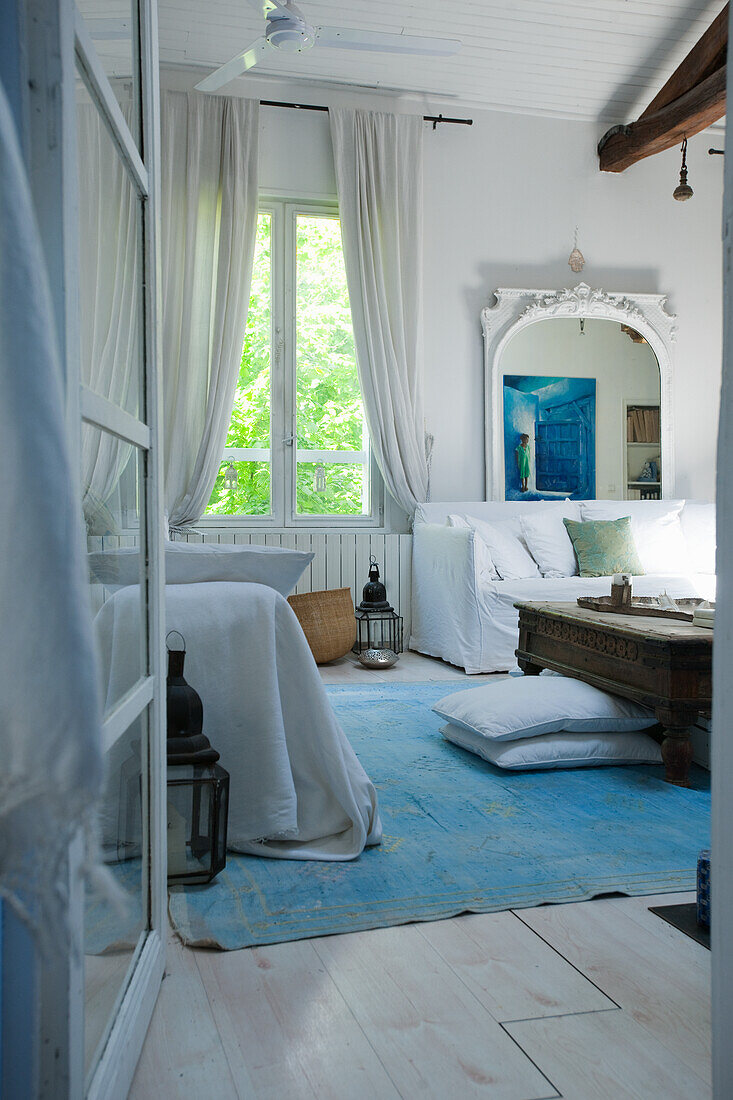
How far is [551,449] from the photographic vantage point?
5.52 m

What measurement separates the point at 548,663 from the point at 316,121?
3633 mm

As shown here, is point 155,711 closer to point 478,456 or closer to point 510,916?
point 510,916

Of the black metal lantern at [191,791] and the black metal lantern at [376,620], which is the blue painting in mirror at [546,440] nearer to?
the black metal lantern at [376,620]

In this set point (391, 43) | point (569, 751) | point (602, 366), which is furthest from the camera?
point (602, 366)

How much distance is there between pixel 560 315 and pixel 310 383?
1667 mm

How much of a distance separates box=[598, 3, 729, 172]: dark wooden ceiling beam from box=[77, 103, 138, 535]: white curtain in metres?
4.29

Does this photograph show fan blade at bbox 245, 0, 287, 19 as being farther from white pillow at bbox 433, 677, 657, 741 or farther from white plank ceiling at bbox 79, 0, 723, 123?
white pillow at bbox 433, 677, 657, 741

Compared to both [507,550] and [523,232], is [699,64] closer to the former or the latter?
[523,232]

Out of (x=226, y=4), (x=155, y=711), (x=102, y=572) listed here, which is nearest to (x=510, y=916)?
(x=155, y=711)

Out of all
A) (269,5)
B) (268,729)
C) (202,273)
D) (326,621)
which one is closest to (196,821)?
(268,729)

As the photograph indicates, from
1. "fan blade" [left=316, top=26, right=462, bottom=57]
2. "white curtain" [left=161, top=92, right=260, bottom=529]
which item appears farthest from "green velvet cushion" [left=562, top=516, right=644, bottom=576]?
"fan blade" [left=316, top=26, right=462, bottom=57]

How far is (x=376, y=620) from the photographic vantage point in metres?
5.05

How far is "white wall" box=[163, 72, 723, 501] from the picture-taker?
5277mm

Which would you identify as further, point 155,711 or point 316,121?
point 316,121
